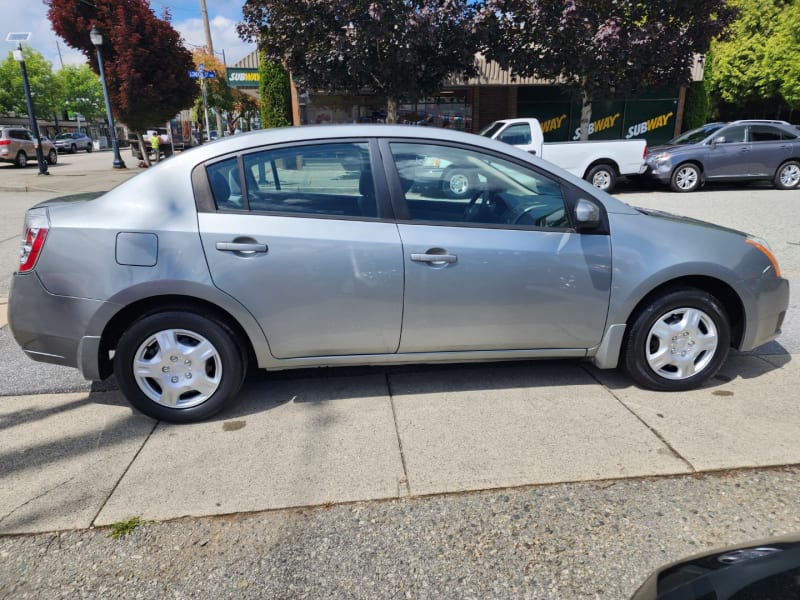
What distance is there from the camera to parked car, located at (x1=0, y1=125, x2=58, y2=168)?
81.9ft

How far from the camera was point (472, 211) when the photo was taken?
342 centimetres

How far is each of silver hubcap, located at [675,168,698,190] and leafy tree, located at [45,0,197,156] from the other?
16607 millimetres

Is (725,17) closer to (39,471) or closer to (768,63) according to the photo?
(768,63)

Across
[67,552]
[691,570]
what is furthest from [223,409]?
[691,570]

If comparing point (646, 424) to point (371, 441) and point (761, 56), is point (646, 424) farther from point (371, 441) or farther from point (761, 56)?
point (761, 56)

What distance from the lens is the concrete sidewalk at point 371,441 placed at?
274cm

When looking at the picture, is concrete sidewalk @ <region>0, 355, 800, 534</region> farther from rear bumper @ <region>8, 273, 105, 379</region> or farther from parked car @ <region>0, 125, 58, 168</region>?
parked car @ <region>0, 125, 58, 168</region>

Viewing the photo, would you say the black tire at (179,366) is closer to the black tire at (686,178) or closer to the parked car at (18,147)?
the black tire at (686,178)

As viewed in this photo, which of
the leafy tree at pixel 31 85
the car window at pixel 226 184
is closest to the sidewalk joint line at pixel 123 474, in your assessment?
the car window at pixel 226 184

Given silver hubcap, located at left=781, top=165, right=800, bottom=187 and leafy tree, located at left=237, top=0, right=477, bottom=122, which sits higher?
leafy tree, located at left=237, top=0, right=477, bottom=122

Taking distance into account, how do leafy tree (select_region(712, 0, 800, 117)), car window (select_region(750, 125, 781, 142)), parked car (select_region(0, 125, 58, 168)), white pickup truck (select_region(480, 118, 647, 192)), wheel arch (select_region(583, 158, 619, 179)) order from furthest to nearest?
parked car (select_region(0, 125, 58, 168)) < leafy tree (select_region(712, 0, 800, 117)) < car window (select_region(750, 125, 781, 142)) < wheel arch (select_region(583, 158, 619, 179)) < white pickup truck (select_region(480, 118, 647, 192))

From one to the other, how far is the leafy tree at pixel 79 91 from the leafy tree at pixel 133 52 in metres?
55.3

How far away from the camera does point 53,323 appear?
313 cm

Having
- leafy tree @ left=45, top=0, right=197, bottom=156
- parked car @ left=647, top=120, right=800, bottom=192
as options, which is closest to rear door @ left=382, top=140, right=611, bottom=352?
parked car @ left=647, top=120, right=800, bottom=192
